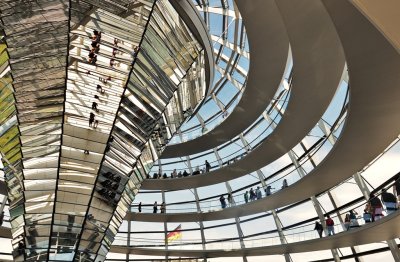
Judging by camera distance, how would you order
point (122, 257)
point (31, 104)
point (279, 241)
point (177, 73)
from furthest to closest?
point (122, 257), point (279, 241), point (177, 73), point (31, 104)

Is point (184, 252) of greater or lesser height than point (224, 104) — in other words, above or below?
below

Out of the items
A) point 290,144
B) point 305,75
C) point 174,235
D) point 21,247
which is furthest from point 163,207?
point 305,75

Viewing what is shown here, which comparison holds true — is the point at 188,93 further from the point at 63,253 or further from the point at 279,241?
the point at 279,241

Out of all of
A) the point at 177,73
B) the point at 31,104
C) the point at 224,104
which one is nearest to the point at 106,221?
the point at 31,104

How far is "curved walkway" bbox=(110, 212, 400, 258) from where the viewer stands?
651 inches

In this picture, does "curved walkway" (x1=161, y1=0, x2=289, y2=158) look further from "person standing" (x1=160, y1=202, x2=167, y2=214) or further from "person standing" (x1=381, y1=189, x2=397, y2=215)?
"person standing" (x1=381, y1=189, x2=397, y2=215)

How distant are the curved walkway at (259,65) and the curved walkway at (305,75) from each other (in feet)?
1.33

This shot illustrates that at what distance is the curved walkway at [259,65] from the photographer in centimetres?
1452

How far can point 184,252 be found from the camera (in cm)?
2902

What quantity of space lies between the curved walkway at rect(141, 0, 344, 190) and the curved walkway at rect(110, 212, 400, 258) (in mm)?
5742

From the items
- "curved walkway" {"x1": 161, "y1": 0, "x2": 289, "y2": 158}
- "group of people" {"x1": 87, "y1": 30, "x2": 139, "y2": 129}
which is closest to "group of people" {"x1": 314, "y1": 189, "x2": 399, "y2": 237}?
"curved walkway" {"x1": 161, "y1": 0, "x2": 289, "y2": 158}

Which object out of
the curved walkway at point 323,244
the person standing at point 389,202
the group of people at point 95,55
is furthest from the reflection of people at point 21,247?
the person standing at point 389,202

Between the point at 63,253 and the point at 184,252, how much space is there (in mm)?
14401

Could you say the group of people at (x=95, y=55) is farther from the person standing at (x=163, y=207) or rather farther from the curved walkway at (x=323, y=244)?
the person standing at (x=163, y=207)
